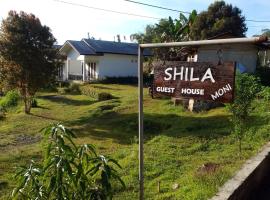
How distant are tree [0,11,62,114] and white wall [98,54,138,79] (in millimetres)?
14437

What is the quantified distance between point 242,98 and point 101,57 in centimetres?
2987

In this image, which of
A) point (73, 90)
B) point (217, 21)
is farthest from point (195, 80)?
point (217, 21)

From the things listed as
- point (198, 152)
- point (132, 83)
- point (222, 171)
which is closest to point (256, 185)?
point (222, 171)

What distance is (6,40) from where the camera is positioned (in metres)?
21.5

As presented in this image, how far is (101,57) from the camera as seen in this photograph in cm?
3766

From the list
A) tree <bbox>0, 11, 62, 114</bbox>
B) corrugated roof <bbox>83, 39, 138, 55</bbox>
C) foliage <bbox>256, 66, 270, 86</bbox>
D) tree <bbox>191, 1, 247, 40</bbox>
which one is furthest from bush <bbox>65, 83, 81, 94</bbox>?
foliage <bbox>256, 66, 270, 86</bbox>

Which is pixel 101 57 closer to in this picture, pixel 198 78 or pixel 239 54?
pixel 239 54

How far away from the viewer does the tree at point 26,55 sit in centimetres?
2133

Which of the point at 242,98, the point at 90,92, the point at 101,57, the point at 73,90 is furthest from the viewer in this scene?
the point at 101,57

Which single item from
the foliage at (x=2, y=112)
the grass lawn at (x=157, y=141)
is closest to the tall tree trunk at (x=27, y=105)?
the grass lawn at (x=157, y=141)

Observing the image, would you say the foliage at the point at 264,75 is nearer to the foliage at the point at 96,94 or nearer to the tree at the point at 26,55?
the foliage at the point at 96,94

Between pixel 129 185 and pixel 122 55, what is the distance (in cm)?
3158

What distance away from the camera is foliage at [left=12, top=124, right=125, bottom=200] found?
12.6 ft

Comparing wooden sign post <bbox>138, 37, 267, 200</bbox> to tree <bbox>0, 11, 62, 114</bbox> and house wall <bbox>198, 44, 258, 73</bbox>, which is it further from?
tree <bbox>0, 11, 62, 114</bbox>
